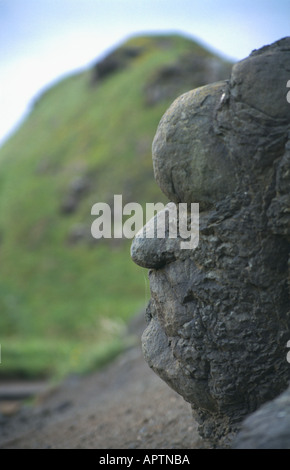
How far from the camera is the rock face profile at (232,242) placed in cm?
338

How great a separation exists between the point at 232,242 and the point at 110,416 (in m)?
4.38

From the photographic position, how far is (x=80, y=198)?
28.2m

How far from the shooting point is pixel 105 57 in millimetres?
39000

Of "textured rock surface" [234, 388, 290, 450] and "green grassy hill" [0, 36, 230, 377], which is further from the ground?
"green grassy hill" [0, 36, 230, 377]

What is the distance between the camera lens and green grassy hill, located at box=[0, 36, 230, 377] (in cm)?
1717

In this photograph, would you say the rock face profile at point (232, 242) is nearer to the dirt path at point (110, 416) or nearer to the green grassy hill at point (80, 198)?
the dirt path at point (110, 416)

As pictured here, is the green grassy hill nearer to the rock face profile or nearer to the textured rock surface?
the rock face profile

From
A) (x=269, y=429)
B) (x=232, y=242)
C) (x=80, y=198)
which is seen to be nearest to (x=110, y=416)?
(x=232, y=242)

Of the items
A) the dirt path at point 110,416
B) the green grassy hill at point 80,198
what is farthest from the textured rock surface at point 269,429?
the green grassy hill at point 80,198

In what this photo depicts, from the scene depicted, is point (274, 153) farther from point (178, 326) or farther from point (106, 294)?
point (106, 294)

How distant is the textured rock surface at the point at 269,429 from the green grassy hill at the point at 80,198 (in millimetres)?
9186

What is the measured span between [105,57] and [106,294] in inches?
906

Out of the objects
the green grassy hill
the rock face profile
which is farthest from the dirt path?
the green grassy hill

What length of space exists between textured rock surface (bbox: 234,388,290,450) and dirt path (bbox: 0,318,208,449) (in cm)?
180
